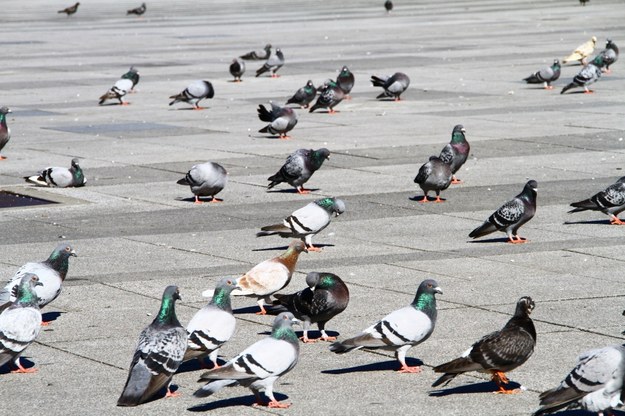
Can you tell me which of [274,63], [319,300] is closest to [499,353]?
[319,300]

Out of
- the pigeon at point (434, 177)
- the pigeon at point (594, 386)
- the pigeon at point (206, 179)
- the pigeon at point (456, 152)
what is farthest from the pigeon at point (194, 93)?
the pigeon at point (594, 386)

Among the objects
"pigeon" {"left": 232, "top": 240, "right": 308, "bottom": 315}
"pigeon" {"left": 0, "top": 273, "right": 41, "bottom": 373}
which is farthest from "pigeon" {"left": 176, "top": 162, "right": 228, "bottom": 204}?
"pigeon" {"left": 0, "top": 273, "right": 41, "bottom": 373}

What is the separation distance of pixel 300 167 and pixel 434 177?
201 cm

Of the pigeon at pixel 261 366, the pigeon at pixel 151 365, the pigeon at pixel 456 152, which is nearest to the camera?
the pigeon at pixel 261 366

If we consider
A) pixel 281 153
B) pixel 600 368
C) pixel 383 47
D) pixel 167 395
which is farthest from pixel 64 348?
pixel 383 47

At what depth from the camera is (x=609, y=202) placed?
654 inches

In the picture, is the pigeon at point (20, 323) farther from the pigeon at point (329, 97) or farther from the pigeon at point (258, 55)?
the pigeon at point (258, 55)

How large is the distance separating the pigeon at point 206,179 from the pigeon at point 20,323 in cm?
782

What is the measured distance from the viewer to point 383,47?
46875 millimetres

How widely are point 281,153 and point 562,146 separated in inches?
200

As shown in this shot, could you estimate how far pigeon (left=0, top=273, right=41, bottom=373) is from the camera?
1003cm

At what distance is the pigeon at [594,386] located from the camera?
8.54 m

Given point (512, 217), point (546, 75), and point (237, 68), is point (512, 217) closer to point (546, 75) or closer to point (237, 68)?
point (546, 75)

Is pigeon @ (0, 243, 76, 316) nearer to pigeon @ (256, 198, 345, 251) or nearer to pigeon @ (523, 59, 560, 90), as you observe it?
pigeon @ (256, 198, 345, 251)
